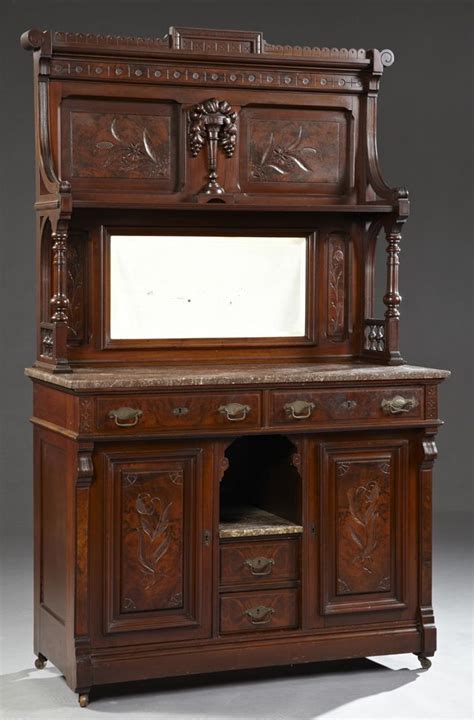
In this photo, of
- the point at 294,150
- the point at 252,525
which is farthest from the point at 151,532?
the point at 294,150

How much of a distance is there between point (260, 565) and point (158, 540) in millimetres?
422

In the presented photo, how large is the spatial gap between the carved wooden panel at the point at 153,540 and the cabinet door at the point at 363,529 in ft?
1.70

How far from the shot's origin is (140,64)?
5.50 m

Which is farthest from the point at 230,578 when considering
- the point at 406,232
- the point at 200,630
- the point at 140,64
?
the point at 406,232

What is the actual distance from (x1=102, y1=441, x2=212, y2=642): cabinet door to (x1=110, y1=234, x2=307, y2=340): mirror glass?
2.42ft

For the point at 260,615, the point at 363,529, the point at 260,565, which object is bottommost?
the point at 260,615

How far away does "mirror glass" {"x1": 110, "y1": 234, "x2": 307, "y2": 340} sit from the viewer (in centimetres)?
561

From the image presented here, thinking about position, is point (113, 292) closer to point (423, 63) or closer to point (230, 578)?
point (230, 578)

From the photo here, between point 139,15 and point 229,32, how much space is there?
7.17ft

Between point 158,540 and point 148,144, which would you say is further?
point 148,144

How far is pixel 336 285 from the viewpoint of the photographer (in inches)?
233

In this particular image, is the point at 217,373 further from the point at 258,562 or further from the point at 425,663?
the point at 425,663

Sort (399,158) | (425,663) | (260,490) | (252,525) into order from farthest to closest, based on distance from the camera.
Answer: (399,158)
(260,490)
(425,663)
(252,525)

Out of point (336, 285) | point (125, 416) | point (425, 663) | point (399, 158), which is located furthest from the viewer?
point (399, 158)
